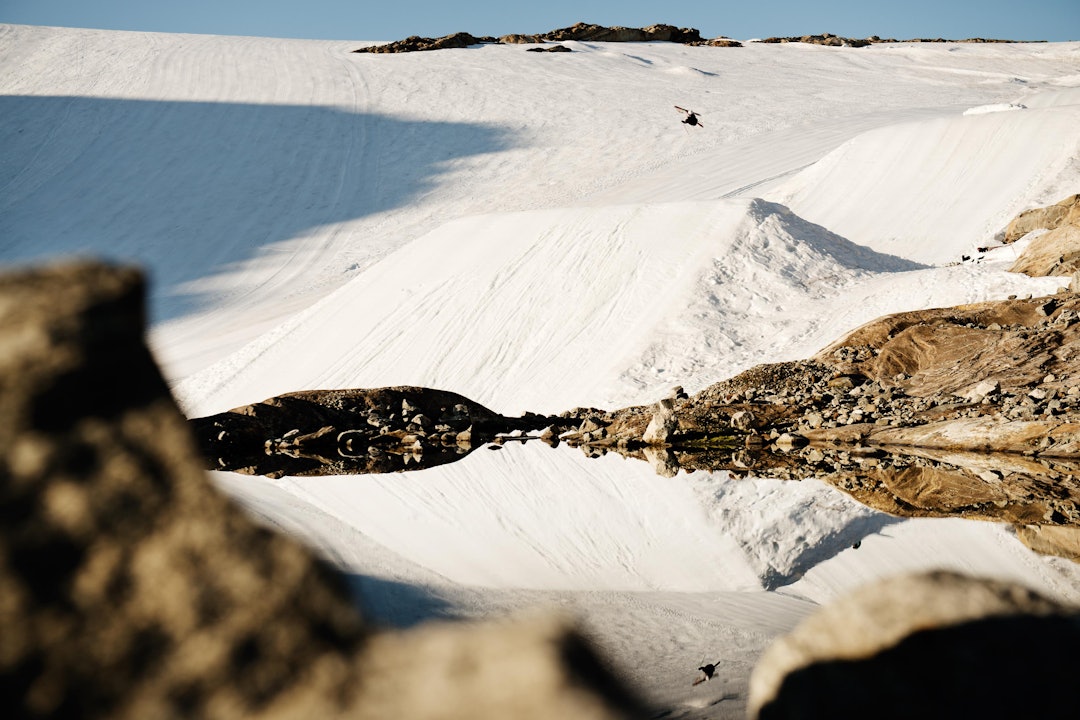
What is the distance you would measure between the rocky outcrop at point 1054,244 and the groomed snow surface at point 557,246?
54cm

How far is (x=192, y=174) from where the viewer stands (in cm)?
2227

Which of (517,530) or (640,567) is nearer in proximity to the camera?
(640,567)

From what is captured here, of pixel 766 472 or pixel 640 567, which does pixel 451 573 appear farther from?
pixel 766 472

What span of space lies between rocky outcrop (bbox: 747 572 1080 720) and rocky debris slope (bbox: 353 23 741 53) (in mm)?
31633

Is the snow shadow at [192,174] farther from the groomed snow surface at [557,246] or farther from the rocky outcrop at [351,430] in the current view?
the rocky outcrop at [351,430]

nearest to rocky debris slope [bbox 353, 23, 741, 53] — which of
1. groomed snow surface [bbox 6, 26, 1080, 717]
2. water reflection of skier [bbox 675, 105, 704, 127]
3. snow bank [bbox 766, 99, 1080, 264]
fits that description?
groomed snow surface [bbox 6, 26, 1080, 717]

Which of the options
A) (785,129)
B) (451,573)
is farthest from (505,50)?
(451,573)

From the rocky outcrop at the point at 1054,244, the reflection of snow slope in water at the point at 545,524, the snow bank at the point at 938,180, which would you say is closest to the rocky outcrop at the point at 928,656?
the reflection of snow slope in water at the point at 545,524

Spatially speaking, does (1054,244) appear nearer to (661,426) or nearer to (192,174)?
(661,426)

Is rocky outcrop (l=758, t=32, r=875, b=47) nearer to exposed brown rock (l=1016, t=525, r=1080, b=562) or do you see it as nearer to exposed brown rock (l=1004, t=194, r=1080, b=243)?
exposed brown rock (l=1004, t=194, r=1080, b=243)

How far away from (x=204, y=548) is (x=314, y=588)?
0.14 meters

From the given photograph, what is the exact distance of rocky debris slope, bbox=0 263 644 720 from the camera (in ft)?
3.57

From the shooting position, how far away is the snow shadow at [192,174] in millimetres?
19391

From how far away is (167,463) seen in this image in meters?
1.23
